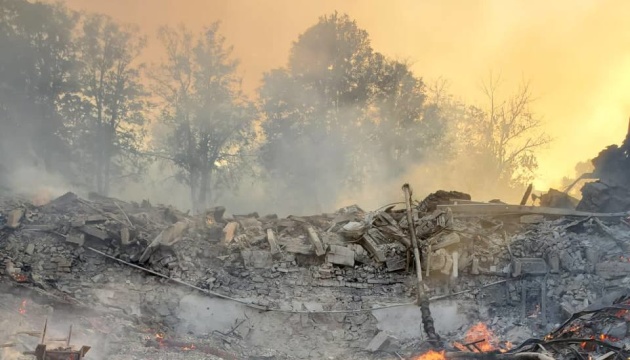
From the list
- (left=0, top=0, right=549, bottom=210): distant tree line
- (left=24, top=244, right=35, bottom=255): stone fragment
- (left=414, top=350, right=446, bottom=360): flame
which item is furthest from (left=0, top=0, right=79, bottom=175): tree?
(left=414, top=350, right=446, bottom=360): flame

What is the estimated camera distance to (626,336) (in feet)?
24.7

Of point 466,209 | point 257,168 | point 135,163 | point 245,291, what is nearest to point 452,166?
point 257,168

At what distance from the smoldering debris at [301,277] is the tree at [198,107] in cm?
1174

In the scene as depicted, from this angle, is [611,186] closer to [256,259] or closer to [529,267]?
[529,267]

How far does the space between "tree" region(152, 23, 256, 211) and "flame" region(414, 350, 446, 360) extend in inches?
665

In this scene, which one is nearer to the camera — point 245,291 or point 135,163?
point 245,291

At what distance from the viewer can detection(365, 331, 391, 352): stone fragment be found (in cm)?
935

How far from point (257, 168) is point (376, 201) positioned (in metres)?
7.39

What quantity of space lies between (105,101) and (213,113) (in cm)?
551

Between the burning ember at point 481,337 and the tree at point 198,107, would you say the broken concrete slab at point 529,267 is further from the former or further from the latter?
the tree at point 198,107

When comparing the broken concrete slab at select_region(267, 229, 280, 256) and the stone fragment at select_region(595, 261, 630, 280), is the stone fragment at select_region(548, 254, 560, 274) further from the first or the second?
the broken concrete slab at select_region(267, 229, 280, 256)

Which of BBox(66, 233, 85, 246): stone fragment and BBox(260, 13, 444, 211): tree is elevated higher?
BBox(260, 13, 444, 211): tree

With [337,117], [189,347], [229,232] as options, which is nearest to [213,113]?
[337,117]

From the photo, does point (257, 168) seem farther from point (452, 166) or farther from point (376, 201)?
point (452, 166)
